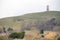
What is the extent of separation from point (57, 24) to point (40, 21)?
0.89 ft

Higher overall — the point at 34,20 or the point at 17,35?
the point at 34,20

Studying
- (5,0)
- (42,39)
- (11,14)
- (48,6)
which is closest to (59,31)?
(42,39)

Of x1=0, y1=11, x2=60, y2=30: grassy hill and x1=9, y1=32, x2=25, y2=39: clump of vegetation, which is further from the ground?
x1=0, y1=11, x2=60, y2=30: grassy hill

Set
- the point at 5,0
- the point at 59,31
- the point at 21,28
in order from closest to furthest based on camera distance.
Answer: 1. the point at 59,31
2. the point at 21,28
3. the point at 5,0

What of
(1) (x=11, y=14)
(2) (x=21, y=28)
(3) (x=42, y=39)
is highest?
(1) (x=11, y=14)

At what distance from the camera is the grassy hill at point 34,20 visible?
219 cm

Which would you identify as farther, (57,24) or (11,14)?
(11,14)

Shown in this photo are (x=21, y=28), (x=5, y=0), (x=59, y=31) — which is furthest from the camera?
(x=5, y=0)

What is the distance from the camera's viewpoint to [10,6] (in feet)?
7.74

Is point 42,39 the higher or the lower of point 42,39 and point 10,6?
the lower

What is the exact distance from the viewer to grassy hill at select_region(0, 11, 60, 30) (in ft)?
7.18

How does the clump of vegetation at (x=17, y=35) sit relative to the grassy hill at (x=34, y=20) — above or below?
below

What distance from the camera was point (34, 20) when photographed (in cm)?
224

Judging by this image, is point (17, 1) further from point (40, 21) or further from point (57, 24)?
point (57, 24)
